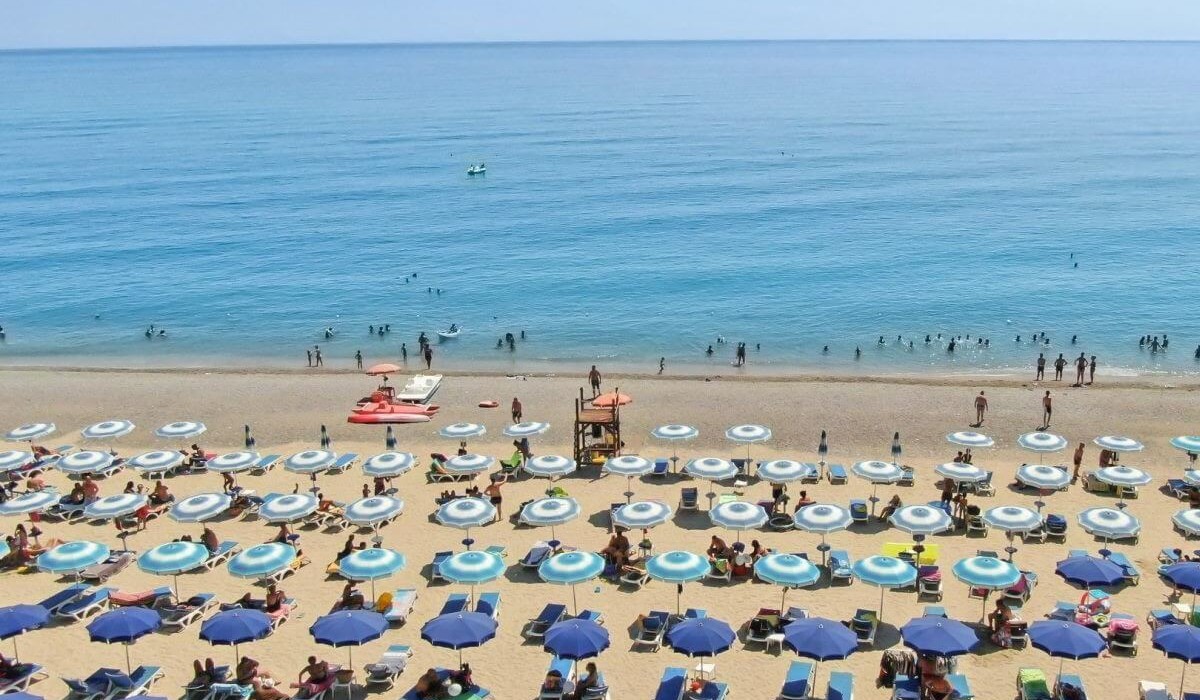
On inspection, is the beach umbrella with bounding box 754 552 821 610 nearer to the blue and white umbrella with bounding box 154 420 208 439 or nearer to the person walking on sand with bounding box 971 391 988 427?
the person walking on sand with bounding box 971 391 988 427

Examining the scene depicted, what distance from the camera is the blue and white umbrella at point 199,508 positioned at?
2067 centimetres

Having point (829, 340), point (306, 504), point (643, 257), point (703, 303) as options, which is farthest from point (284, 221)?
point (306, 504)

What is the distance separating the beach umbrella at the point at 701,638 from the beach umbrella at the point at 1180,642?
6.50 metres

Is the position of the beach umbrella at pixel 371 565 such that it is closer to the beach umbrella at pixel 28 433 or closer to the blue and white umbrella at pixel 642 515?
the blue and white umbrella at pixel 642 515

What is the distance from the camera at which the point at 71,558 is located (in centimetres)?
1852

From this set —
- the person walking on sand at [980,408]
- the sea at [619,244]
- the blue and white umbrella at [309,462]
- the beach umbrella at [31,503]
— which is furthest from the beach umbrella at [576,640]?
the sea at [619,244]

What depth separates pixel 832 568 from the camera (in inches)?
775

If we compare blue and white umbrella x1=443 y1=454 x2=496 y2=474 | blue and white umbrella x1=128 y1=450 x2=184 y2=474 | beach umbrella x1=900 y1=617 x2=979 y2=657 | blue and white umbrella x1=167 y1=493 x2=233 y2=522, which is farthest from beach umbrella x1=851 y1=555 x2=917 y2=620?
blue and white umbrella x1=128 y1=450 x2=184 y2=474

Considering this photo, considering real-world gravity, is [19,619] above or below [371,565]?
below

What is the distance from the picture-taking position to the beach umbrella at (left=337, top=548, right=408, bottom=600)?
17.5m

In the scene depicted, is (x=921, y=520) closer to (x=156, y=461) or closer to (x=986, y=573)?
(x=986, y=573)

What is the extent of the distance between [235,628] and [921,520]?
1311 centimetres

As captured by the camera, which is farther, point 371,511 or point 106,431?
point 106,431

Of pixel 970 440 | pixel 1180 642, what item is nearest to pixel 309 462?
pixel 970 440
